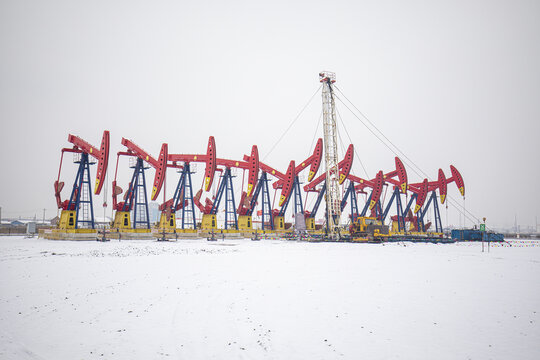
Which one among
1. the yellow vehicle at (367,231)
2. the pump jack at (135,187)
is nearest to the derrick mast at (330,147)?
the yellow vehicle at (367,231)

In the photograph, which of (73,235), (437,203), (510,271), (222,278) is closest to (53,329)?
(222,278)

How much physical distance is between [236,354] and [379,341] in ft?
8.61

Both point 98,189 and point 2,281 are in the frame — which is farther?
point 98,189

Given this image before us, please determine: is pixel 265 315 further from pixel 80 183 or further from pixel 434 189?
pixel 434 189

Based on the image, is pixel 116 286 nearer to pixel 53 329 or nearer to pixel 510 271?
pixel 53 329

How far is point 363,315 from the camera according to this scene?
7723 mm

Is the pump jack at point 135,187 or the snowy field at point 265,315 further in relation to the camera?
the pump jack at point 135,187

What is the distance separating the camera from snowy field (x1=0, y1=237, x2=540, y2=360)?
5707mm

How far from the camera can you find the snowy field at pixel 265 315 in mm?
5707

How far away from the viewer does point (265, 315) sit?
767 cm

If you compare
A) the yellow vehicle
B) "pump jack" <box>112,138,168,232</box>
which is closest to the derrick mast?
the yellow vehicle

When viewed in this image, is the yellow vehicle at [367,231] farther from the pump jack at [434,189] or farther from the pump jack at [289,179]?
the pump jack at [434,189]

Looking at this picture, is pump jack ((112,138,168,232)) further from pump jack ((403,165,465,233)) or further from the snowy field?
pump jack ((403,165,465,233))

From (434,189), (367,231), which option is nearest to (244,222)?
(367,231)
